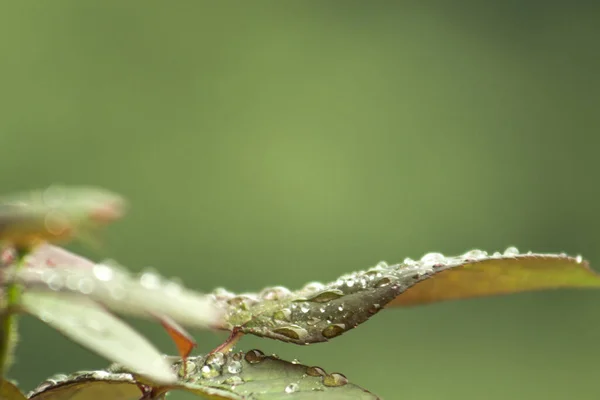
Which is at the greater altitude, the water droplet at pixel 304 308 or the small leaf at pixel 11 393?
the water droplet at pixel 304 308

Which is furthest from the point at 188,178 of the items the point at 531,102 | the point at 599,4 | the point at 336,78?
the point at 599,4

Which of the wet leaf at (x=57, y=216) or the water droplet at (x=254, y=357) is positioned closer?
the wet leaf at (x=57, y=216)

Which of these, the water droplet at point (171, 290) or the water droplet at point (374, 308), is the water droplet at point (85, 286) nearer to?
the water droplet at point (171, 290)

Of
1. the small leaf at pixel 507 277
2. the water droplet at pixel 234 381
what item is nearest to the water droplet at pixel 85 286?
the water droplet at pixel 234 381

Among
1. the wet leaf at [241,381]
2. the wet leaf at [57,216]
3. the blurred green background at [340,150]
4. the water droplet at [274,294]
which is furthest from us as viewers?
the blurred green background at [340,150]

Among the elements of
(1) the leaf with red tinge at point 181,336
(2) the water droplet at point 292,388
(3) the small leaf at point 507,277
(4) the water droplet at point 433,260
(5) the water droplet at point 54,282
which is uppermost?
(4) the water droplet at point 433,260

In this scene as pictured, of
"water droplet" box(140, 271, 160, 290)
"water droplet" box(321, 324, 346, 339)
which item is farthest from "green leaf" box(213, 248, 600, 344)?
"water droplet" box(140, 271, 160, 290)

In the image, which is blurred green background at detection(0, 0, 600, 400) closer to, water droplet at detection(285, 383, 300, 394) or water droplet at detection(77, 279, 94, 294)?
water droplet at detection(285, 383, 300, 394)
